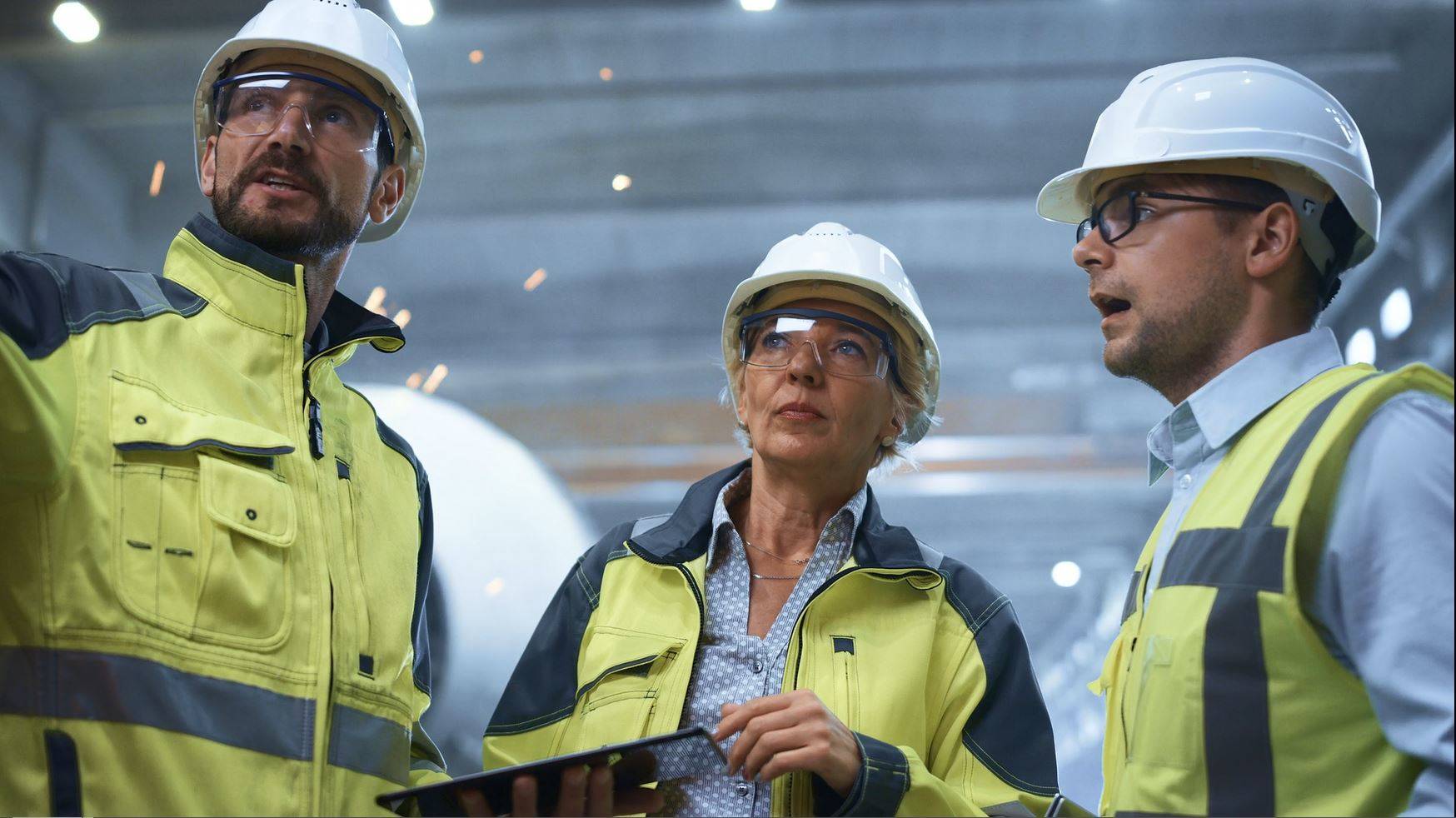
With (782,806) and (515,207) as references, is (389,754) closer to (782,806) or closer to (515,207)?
(782,806)

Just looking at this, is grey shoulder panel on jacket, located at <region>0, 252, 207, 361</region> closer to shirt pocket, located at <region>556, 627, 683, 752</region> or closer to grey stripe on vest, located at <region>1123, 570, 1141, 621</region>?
shirt pocket, located at <region>556, 627, 683, 752</region>

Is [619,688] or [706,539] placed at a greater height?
[706,539]

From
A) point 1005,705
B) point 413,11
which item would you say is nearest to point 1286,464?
point 1005,705

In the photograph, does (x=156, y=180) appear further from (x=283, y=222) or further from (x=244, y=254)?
(x=244, y=254)

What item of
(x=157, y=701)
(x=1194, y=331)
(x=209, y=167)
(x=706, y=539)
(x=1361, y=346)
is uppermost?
(x=1361, y=346)

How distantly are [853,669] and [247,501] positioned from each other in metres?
1.13

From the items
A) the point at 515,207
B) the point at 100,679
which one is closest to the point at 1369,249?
the point at 100,679

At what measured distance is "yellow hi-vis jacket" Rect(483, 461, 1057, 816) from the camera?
2.41 m

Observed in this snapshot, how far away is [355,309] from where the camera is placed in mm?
2623

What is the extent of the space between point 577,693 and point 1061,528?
24.2 ft

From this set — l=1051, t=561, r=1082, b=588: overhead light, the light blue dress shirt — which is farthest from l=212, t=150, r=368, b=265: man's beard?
l=1051, t=561, r=1082, b=588: overhead light

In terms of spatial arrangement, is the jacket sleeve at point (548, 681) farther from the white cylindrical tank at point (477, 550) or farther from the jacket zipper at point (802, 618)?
the white cylindrical tank at point (477, 550)

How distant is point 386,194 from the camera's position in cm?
287

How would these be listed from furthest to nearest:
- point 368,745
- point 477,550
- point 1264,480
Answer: point 477,550, point 368,745, point 1264,480
